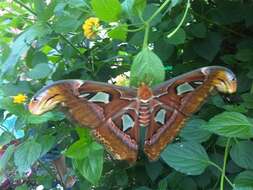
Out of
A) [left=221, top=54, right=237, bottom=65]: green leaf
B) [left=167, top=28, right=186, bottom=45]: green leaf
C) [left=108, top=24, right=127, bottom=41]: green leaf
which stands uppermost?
[left=108, top=24, right=127, bottom=41]: green leaf

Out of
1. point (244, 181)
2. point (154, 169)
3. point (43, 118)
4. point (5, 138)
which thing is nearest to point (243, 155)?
point (244, 181)

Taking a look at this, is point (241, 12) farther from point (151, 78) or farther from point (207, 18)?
point (151, 78)

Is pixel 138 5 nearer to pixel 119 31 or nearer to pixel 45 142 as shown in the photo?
pixel 119 31

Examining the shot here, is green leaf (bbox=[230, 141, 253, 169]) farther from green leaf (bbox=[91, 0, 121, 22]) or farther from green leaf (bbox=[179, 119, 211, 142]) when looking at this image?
green leaf (bbox=[91, 0, 121, 22])

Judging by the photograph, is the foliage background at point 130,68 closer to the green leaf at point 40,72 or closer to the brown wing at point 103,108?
the green leaf at point 40,72

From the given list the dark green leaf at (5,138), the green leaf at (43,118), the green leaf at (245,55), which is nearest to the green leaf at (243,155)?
the green leaf at (245,55)

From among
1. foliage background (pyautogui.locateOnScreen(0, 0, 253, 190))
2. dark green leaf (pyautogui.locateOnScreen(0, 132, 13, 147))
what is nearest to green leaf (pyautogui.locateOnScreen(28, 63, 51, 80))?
foliage background (pyautogui.locateOnScreen(0, 0, 253, 190))
